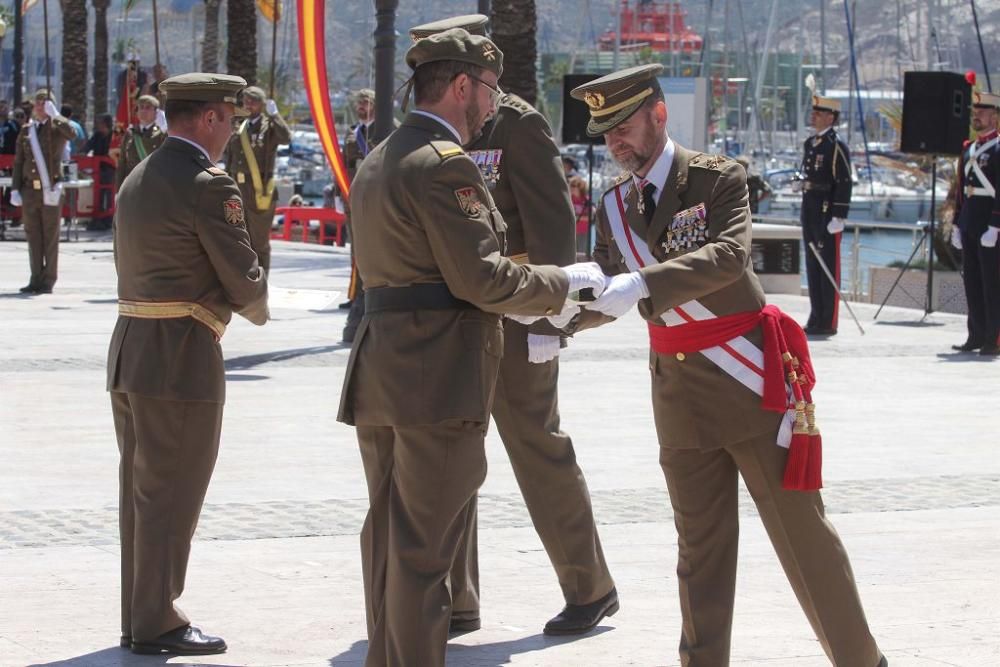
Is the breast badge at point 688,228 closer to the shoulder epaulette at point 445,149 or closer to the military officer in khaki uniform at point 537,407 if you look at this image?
the shoulder epaulette at point 445,149

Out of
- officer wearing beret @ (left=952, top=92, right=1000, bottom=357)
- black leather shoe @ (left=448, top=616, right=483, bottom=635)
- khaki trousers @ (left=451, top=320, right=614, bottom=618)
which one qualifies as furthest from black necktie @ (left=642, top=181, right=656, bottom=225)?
officer wearing beret @ (left=952, top=92, right=1000, bottom=357)

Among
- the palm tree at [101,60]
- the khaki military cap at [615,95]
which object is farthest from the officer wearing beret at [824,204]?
the palm tree at [101,60]

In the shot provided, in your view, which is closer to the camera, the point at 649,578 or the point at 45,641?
the point at 45,641

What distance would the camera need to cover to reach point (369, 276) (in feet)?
16.8

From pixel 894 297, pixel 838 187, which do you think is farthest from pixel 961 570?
pixel 894 297

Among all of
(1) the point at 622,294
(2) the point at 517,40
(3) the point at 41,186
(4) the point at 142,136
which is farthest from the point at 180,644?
(2) the point at 517,40

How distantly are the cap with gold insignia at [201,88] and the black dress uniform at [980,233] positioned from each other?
10.0m

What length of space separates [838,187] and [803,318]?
1.50 meters

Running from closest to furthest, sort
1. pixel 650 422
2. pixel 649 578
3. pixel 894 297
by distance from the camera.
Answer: pixel 649 578
pixel 650 422
pixel 894 297

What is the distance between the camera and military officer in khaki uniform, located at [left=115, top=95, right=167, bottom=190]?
17.9 meters

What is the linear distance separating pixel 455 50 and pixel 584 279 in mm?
753

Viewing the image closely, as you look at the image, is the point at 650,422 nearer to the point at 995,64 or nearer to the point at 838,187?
the point at 838,187

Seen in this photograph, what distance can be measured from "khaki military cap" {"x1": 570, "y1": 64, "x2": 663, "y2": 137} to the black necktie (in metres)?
0.22

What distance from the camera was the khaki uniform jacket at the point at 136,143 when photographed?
1839 cm
